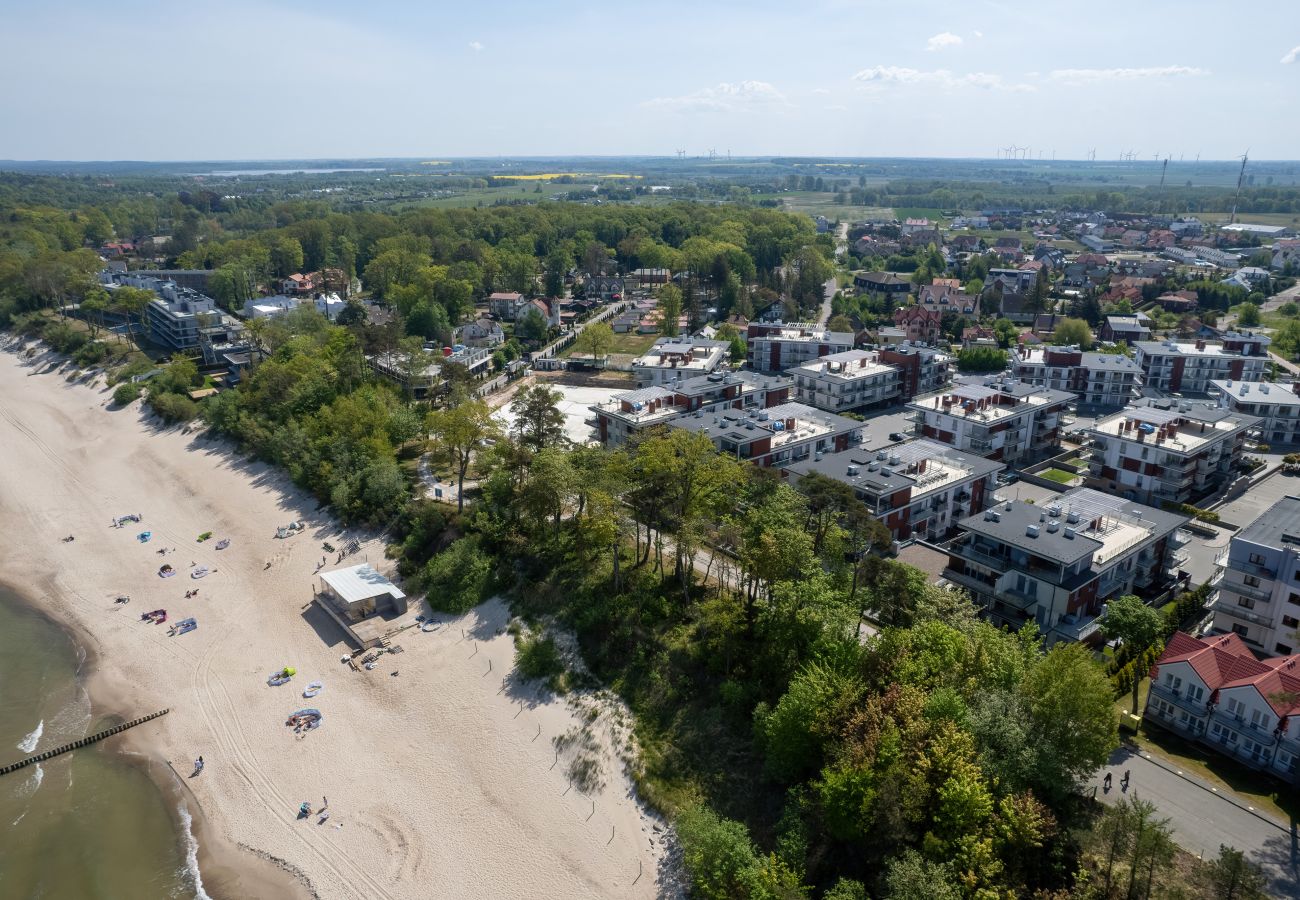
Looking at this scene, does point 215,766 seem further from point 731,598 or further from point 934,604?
point 934,604

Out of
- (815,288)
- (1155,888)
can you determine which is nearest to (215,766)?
(1155,888)

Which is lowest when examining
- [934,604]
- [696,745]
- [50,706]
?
[50,706]

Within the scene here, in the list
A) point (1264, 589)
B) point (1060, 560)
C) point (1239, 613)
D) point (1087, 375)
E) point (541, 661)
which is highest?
point (1087, 375)

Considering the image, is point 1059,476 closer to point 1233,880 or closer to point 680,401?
point 680,401

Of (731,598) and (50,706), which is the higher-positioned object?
(731,598)

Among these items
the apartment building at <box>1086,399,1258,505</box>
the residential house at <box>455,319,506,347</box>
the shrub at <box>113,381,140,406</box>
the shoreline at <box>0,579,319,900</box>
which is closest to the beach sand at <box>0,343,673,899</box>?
the shoreline at <box>0,579,319,900</box>

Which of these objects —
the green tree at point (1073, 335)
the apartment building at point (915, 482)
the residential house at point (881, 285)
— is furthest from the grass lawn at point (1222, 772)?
the residential house at point (881, 285)

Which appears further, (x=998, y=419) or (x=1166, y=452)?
(x=998, y=419)

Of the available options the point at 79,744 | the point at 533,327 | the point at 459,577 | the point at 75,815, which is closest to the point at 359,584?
the point at 459,577
